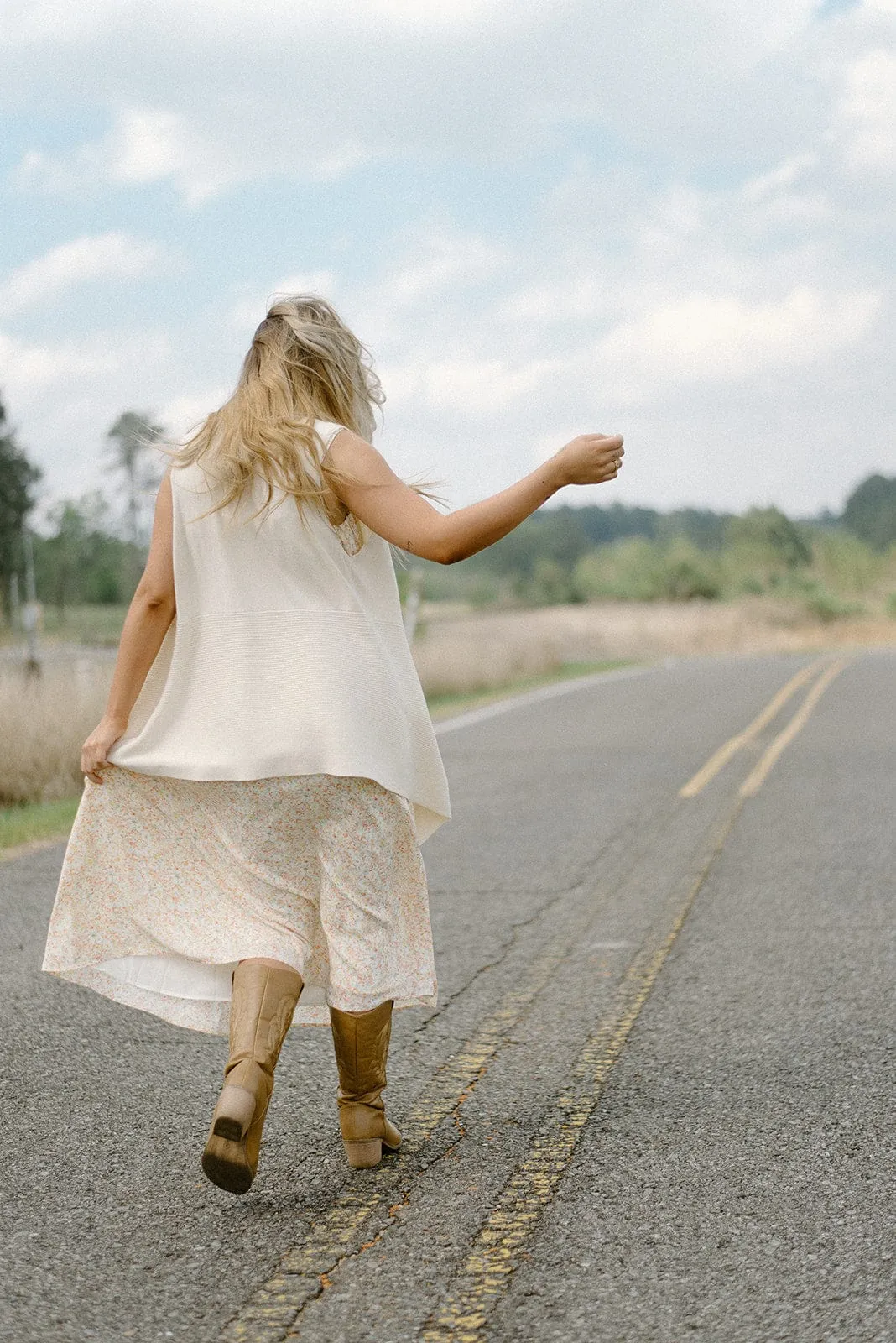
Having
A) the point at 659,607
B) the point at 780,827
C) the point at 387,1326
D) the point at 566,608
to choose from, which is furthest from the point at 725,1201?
the point at 566,608

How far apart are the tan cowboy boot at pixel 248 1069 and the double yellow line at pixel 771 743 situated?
6.29 m

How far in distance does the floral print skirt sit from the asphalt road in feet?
1.38

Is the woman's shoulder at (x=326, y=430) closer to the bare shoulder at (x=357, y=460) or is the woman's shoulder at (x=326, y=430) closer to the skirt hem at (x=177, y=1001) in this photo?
the bare shoulder at (x=357, y=460)

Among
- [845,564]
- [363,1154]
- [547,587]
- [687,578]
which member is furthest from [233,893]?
[547,587]

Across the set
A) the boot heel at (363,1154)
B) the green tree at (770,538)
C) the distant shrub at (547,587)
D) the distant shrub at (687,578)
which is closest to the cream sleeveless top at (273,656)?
the boot heel at (363,1154)

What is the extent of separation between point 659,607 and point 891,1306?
5454cm

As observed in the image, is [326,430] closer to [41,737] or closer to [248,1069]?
[248,1069]

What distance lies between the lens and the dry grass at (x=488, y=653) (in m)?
10.3

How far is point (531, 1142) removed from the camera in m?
3.38

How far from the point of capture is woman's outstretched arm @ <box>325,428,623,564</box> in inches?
113

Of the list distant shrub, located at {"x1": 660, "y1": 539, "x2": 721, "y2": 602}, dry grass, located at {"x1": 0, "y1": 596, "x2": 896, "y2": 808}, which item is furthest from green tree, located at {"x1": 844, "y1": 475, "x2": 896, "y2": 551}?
dry grass, located at {"x1": 0, "y1": 596, "x2": 896, "y2": 808}

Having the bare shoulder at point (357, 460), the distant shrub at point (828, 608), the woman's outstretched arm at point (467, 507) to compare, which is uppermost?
the bare shoulder at point (357, 460)

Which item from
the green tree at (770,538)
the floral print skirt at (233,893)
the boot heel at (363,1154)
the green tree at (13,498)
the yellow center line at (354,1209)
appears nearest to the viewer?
the yellow center line at (354,1209)

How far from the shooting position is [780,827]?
310 inches
